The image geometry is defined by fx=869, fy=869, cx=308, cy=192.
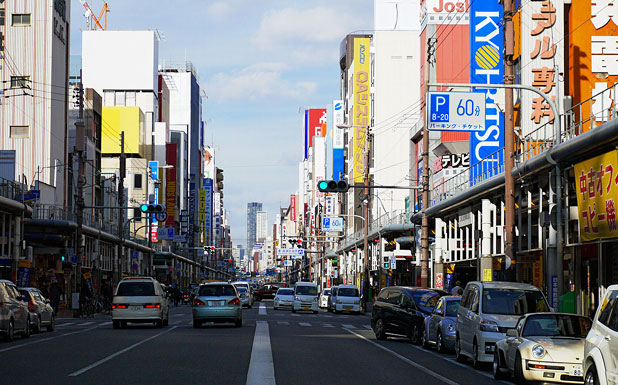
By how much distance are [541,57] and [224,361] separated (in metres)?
21.6

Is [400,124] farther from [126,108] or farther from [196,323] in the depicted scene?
[196,323]

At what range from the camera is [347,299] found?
55219 millimetres

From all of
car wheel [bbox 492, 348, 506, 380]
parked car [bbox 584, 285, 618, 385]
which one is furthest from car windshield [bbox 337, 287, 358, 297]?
parked car [bbox 584, 285, 618, 385]

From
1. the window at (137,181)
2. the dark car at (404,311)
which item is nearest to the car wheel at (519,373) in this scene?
the dark car at (404,311)

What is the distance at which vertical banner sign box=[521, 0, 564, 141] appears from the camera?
110 ft

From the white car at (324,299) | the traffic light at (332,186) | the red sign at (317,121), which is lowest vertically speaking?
the white car at (324,299)

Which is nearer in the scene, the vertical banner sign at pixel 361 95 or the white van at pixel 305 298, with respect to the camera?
the white van at pixel 305 298

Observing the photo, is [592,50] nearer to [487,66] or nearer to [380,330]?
[487,66]

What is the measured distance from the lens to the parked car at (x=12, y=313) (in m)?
25.2

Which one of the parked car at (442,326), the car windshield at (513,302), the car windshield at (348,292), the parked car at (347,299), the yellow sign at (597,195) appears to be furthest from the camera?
the car windshield at (348,292)

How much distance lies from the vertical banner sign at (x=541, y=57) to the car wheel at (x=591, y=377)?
2182cm

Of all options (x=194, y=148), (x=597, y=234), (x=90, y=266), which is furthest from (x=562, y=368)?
(x=194, y=148)

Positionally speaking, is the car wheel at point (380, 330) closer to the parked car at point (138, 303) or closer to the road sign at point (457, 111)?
the road sign at point (457, 111)

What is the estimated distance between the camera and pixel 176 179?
15662cm
